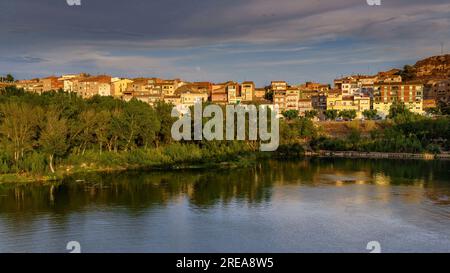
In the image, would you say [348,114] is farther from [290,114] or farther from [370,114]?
[290,114]

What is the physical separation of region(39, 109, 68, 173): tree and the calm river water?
0.72m

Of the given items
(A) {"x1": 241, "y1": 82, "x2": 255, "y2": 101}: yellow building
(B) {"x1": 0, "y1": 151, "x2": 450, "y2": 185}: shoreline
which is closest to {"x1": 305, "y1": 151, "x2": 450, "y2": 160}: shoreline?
(B) {"x1": 0, "y1": 151, "x2": 450, "y2": 185}: shoreline

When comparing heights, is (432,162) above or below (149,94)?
below

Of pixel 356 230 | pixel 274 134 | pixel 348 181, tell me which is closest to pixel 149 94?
pixel 274 134

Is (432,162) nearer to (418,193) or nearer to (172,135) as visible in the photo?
(418,193)

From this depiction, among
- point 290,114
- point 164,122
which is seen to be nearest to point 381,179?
point 164,122

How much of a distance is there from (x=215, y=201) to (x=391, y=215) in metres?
3.06

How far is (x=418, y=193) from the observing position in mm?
11406

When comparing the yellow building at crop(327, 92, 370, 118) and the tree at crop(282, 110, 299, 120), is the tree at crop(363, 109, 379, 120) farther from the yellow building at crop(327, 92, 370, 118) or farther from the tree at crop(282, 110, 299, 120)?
the tree at crop(282, 110, 299, 120)

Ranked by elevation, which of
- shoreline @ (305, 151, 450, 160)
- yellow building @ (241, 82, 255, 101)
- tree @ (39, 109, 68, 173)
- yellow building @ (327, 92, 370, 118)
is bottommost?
shoreline @ (305, 151, 450, 160)

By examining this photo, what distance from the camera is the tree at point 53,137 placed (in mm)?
12734

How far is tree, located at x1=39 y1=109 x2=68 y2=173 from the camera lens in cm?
1273

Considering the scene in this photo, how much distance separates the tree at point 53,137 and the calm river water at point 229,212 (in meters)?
0.72

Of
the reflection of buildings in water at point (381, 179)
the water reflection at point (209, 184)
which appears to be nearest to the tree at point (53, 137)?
the water reflection at point (209, 184)
